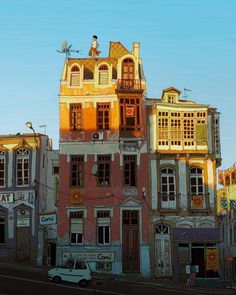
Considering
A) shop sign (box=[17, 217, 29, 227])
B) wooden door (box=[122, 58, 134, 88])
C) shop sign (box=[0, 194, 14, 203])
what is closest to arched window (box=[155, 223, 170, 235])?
shop sign (box=[17, 217, 29, 227])

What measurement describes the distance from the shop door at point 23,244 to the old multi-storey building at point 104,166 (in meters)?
3.90

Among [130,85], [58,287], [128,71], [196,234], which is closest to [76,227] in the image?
[196,234]

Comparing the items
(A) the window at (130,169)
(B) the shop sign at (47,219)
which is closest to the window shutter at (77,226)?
(B) the shop sign at (47,219)

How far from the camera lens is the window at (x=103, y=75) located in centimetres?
4569

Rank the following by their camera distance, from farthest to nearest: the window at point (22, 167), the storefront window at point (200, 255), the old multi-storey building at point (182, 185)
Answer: the window at point (22, 167)
the old multi-storey building at point (182, 185)
the storefront window at point (200, 255)

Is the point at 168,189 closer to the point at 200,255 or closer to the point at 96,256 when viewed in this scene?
the point at 200,255

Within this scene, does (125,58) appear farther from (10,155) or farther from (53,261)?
(53,261)

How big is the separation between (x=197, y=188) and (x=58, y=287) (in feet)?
49.4

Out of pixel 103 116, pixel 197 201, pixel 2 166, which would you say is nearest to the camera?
pixel 197 201

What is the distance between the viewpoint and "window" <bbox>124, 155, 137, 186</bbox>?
146 feet

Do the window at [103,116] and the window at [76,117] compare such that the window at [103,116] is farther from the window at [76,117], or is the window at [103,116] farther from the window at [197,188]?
the window at [197,188]

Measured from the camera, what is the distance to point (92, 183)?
44344 millimetres

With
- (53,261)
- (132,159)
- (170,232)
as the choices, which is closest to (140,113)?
(132,159)

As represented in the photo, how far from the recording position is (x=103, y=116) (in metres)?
45.2
